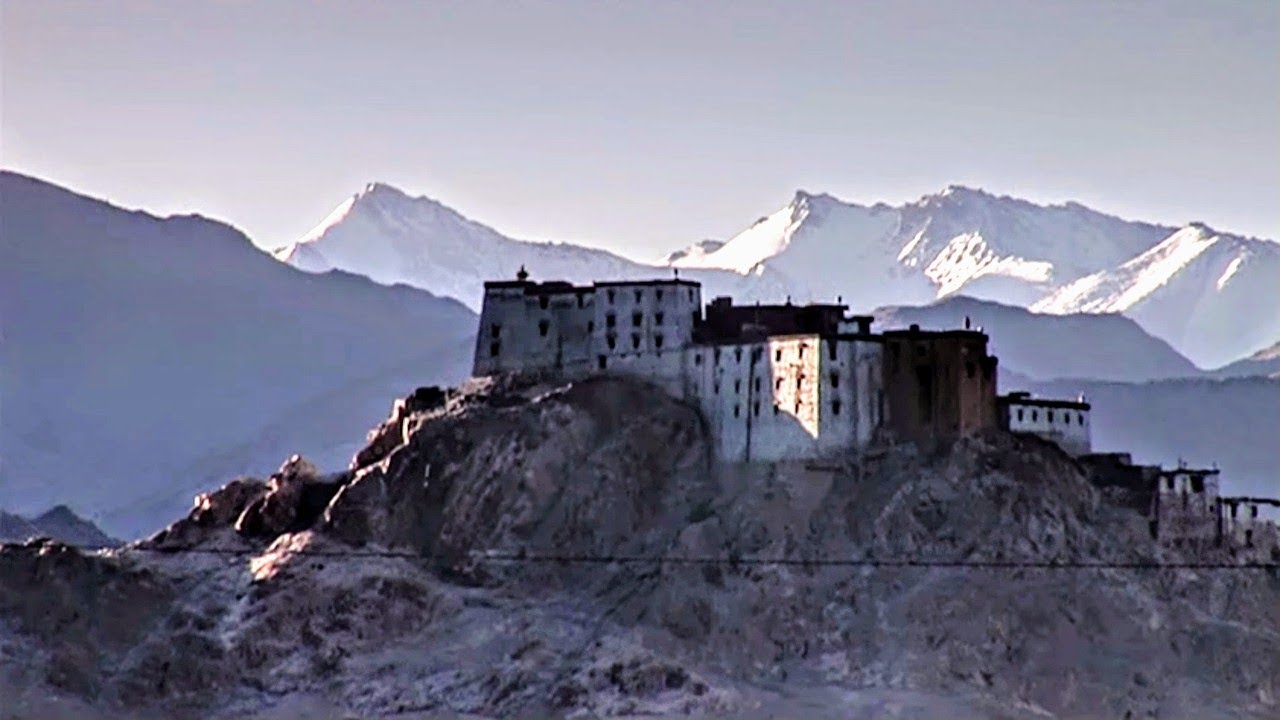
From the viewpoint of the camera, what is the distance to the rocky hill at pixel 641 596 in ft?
485

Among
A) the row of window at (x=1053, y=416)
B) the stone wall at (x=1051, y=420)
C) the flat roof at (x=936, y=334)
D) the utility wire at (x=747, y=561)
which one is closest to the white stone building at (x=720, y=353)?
the flat roof at (x=936, y=334)

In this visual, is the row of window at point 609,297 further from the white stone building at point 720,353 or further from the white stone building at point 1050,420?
the white stone building at point 1050,420

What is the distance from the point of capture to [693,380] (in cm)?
15862

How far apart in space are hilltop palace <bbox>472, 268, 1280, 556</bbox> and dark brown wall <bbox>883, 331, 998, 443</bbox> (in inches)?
1.6

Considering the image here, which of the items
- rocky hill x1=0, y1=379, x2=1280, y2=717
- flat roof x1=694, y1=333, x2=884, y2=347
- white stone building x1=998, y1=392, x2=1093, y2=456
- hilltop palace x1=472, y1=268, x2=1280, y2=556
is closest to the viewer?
rocky hill x1=0, y1=379, x2=1280, y2=717

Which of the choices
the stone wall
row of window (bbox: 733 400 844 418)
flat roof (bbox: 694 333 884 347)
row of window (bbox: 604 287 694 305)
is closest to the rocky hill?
the stone wall

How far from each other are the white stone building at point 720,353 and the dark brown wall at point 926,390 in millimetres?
641

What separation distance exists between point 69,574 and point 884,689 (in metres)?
34.6

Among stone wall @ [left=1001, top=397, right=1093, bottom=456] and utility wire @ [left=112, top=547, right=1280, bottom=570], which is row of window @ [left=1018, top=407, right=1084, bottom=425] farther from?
utility wire @ [left=112, top=547, right=1280, bottom=570]

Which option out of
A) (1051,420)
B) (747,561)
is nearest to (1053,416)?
(1051,420)

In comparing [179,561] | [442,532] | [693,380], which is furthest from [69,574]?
[693,380]

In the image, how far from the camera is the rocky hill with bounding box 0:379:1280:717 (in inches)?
5822

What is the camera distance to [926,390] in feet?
504

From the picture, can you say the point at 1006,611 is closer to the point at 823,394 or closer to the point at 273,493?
the point at 823,394
